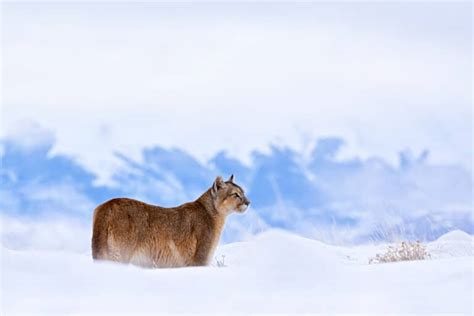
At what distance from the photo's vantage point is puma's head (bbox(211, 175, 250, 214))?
1263 cm

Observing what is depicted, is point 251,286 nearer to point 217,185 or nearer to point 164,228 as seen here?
point 164,228

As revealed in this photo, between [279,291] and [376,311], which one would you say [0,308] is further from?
[376,311]

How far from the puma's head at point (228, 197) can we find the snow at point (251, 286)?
14.5 feet

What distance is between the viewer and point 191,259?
12.0 meters

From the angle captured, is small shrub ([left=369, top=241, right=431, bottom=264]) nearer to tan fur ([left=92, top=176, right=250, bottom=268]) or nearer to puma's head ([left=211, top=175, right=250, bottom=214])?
puma's head ([left=211, top=175, right=250, bottom=214])

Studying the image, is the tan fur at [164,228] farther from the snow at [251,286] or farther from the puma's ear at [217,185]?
the snow at [251,286]

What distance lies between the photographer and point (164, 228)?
11742 millimetres

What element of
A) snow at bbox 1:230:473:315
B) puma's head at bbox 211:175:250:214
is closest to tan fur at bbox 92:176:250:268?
puma's head at bbox 211:175:250:214

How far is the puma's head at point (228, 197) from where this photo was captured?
1263 cm

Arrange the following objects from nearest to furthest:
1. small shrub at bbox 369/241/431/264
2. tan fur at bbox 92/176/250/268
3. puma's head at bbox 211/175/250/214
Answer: tan fur at bbox 92/176/250/268 < small shrub at bbox 369/241/431/264 < puma's head at bbox 211/175/250/214

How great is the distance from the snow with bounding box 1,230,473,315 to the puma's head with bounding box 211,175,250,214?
174 inches

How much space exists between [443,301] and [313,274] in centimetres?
118

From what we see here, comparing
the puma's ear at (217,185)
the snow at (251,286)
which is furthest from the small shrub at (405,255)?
the snow at (251,286)

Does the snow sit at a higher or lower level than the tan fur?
lower
